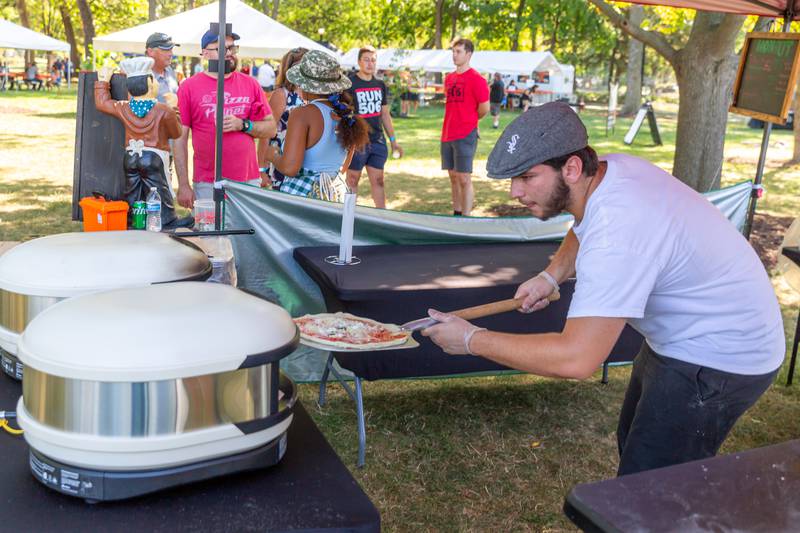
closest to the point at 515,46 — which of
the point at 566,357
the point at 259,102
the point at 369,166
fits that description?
the point at 369,166

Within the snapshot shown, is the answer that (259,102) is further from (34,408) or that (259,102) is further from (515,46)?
(515,46)

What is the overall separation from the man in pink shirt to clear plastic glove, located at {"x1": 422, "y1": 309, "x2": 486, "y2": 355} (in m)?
3.24

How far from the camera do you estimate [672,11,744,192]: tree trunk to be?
6.93m

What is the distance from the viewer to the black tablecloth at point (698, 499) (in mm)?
1477

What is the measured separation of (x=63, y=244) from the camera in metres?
1.89

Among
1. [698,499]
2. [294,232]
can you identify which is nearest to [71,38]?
[294,232]

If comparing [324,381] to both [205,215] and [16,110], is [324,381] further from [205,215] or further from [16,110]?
[16,110]

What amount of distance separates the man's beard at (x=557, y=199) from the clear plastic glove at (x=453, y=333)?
354mm

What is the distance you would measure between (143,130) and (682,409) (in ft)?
10.1

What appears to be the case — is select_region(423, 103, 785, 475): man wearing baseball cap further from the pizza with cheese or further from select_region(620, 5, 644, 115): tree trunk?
select_region(620, 5, 644, 115): tree trunk

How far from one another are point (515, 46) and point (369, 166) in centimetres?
3395

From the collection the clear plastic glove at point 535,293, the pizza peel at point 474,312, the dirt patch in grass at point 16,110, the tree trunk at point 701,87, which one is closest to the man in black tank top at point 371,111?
the tree trunk at point 701,87

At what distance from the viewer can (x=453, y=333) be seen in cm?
216

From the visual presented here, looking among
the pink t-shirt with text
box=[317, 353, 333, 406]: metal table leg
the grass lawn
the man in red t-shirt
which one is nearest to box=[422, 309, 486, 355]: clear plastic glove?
the grass lawn
